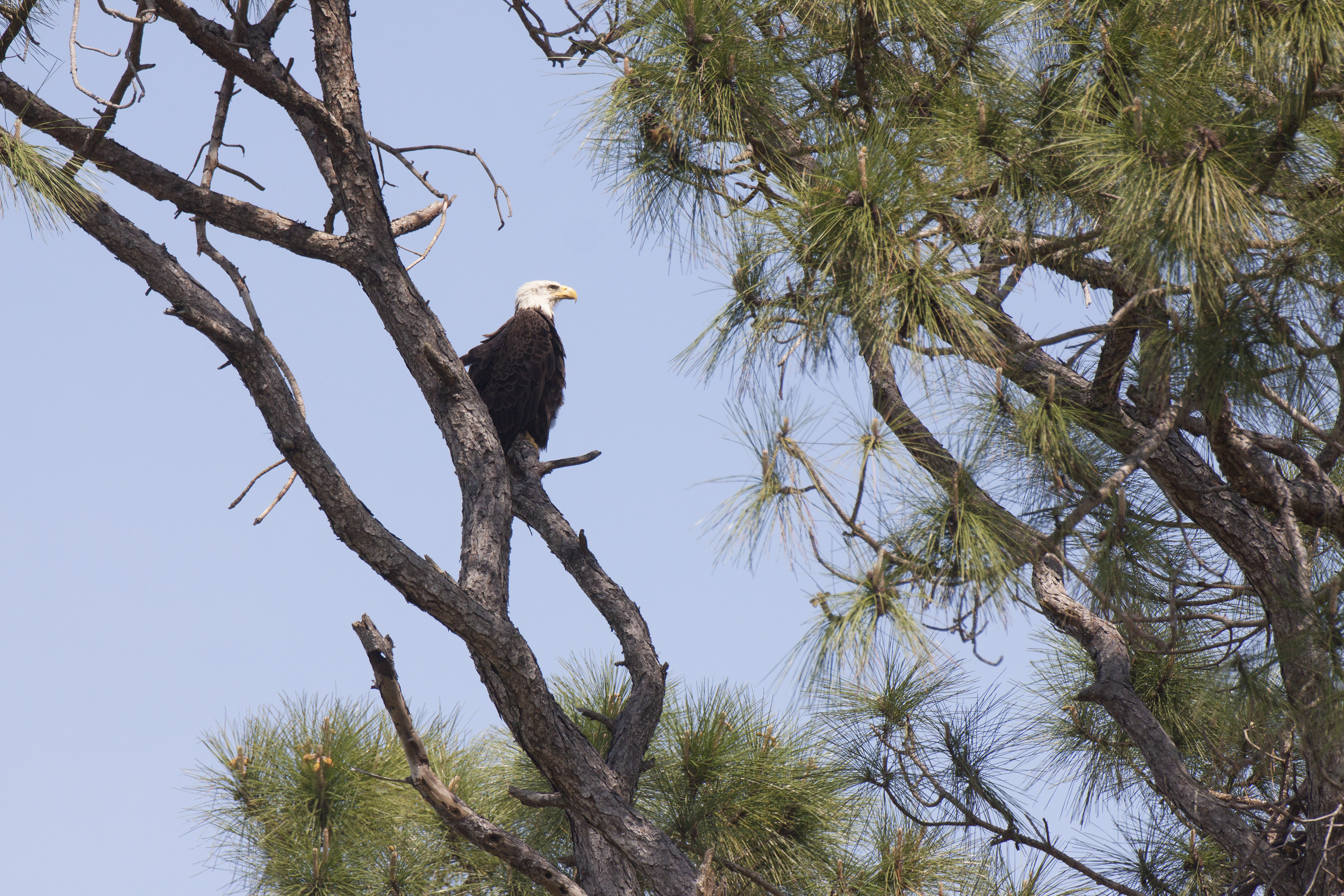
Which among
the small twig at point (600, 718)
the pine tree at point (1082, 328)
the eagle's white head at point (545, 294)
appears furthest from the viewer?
the eagle's white head at point (545, 294)

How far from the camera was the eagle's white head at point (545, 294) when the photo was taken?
539 cm

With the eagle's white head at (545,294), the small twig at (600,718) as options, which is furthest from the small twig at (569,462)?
the eagle's white head at (545,294)

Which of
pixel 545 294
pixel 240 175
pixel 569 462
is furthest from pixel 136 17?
pixel 545 294

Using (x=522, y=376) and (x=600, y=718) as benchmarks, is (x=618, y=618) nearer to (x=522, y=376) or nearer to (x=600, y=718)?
(x=600, y=718)

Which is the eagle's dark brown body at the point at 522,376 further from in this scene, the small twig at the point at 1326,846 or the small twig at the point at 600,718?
the small twig at the point at 1326,846

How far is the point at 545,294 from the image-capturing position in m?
5.45

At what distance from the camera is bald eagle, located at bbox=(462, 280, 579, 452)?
14.3 feet

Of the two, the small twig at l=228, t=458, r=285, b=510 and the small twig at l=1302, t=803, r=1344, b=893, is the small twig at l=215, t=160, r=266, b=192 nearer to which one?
the small twig at l=228, t=458, r=285, b=510

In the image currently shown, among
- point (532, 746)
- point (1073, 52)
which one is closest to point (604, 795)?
point (532, 746)

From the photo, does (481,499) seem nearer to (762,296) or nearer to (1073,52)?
(762,296)

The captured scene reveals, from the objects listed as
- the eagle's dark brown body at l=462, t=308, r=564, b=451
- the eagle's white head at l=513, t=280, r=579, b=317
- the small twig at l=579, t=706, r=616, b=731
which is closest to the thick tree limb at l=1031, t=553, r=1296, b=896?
the small twig at l=579, t=706, r=616, b=731

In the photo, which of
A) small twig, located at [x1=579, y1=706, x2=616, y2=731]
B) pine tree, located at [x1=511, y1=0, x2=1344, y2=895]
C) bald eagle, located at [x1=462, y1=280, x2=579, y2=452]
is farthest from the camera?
bald eagle, located at [x1=462, y1=280, x2=579, y2=452]

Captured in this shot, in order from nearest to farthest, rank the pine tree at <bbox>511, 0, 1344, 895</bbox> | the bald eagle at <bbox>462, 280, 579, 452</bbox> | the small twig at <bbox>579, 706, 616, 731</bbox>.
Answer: the pine tree at <bbox>511, 0, 1344, 895</bbox>, the small twig at <bbox>579, 706, 616, 731</bbox>, the bald eagle at <bbox>462, 280, 579, 452</bbox>

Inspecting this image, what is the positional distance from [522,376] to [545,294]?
114 centimetres
